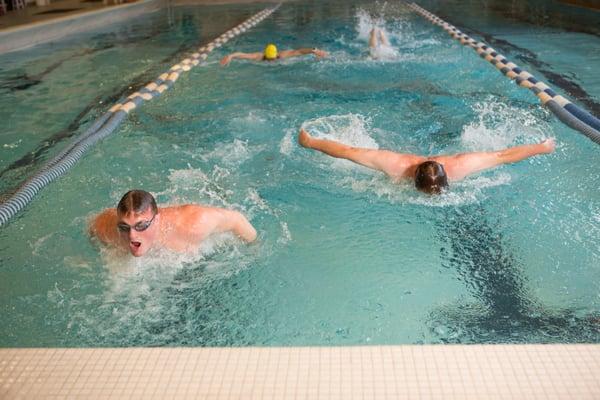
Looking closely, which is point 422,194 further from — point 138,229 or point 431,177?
point 138,229

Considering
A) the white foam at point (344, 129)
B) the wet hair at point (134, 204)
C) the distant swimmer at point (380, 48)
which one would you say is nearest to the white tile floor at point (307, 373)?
the wet hair at point (134, 204)

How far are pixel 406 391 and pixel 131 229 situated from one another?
5.04 feet

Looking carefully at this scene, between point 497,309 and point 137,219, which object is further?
point 497,309

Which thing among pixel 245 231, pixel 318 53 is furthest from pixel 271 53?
pixel 245 231

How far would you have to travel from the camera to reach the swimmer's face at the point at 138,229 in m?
2.75

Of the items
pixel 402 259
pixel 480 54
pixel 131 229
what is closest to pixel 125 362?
pixel 131 229

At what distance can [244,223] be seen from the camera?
3340mm

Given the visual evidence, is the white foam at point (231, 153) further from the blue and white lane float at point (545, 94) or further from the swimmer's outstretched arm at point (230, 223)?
the blue and white lane float at point (545, 94)

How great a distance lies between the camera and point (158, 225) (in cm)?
303

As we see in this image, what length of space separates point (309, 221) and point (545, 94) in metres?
3.96

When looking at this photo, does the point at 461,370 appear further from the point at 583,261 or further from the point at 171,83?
the point at 171,83

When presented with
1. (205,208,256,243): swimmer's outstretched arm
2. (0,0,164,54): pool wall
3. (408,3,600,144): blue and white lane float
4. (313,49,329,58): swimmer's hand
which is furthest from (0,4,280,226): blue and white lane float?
(408,3,600,144): blue and white lane float

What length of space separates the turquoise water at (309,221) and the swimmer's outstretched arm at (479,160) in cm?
15

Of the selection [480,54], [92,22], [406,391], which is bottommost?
[92,22]
